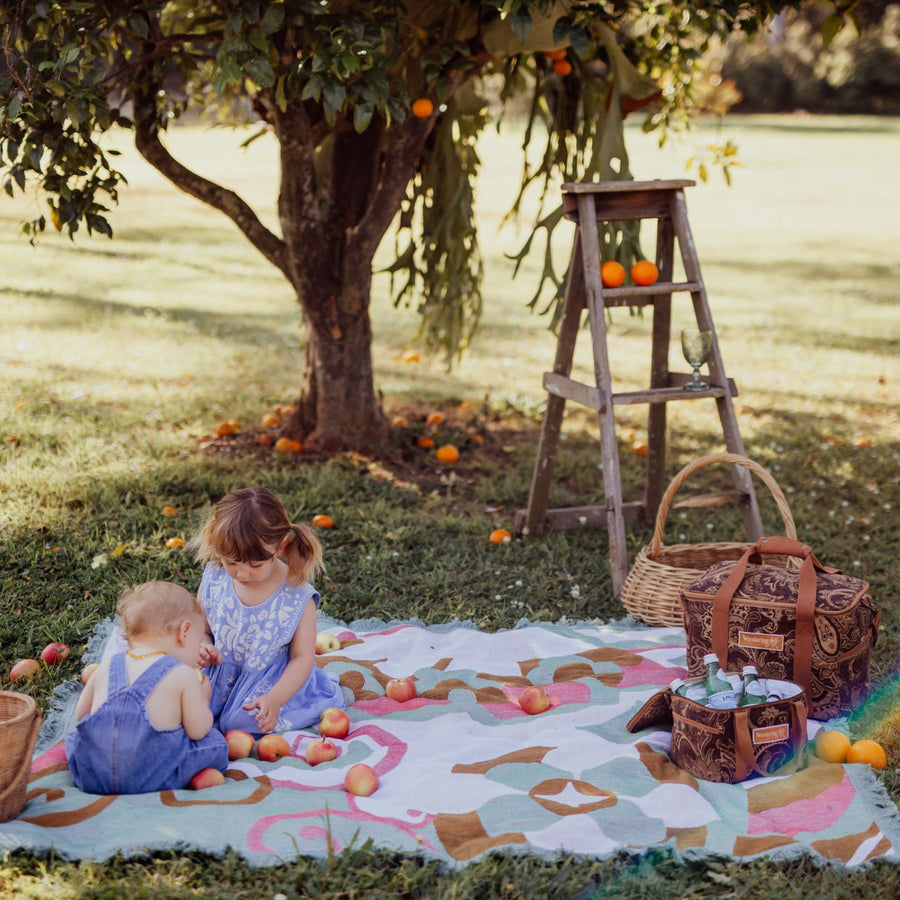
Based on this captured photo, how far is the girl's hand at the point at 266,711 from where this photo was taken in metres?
3.05

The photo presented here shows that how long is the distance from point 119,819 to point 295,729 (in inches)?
27.2

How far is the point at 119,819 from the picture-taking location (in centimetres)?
261

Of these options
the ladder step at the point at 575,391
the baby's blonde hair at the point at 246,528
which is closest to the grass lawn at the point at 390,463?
the ladder step at the point at 575,391

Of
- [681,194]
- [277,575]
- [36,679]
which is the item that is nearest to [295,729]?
[277,575]

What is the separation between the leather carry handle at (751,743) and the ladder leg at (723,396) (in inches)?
54.4

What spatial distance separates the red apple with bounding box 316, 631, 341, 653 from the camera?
3.75 m

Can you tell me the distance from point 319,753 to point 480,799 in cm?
51

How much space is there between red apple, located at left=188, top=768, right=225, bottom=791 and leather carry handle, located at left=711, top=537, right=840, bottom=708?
161 centimetres

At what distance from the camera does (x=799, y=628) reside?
3207 mm

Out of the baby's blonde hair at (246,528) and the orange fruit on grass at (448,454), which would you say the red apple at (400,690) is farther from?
the orange fruit on grass at (448,454)

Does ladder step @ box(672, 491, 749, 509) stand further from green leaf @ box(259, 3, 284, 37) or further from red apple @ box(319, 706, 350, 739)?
green leaf @ box(259, 3, 284, 37)

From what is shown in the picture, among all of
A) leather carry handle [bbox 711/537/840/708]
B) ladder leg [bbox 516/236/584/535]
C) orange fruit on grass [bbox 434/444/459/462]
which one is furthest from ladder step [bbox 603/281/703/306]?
orange fruit on grass [bbox 434/444/459/462]

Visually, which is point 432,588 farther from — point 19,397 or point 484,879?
point 19,397

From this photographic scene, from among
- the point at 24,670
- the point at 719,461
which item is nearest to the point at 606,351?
the point at 719,461
